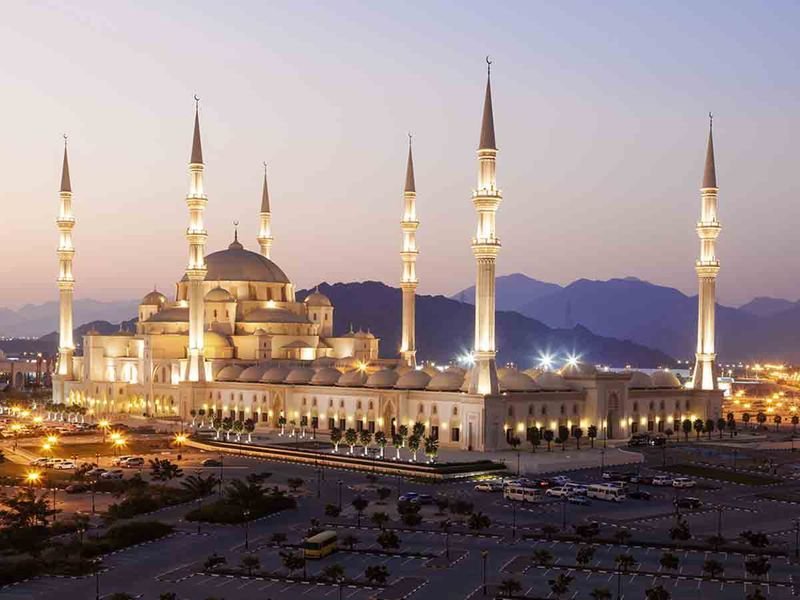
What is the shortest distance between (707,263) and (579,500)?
3929 centimetres

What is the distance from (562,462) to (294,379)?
1036 inches

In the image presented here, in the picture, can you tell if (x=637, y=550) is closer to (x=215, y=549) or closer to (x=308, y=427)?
(x=215, y=549)

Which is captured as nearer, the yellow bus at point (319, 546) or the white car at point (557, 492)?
the yellow bus at point (319, 546)

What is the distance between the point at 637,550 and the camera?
134 ft

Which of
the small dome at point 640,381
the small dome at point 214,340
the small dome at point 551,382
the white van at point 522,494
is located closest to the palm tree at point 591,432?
the small dome at point 551,382

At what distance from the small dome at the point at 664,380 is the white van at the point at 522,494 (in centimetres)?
3275

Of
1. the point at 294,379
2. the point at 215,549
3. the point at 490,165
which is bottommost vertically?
the point at 215,549

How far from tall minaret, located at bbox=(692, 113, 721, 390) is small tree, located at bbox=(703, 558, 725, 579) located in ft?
159

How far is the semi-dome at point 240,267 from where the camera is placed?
330 ft

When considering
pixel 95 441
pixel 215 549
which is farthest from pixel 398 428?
pixel 215 549

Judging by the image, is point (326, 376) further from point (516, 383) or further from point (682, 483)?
point (682, 483)

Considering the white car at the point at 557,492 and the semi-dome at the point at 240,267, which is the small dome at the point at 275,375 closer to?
the semi-dome at the point at 240,267

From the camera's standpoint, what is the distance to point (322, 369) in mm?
83875

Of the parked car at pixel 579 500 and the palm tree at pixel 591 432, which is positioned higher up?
the palm tree at pixel 591 432
